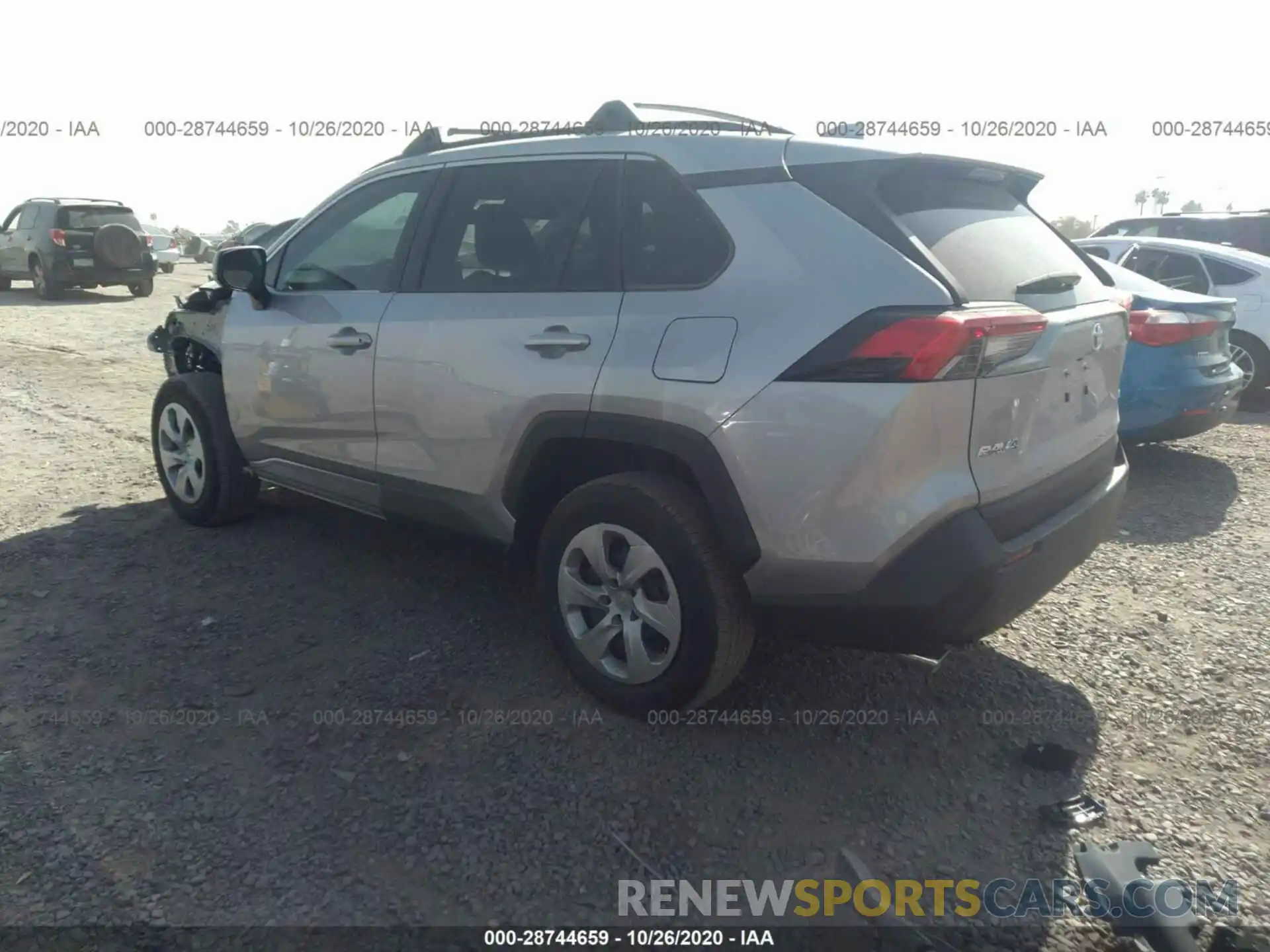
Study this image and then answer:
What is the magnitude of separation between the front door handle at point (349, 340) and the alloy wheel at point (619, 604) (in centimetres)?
128

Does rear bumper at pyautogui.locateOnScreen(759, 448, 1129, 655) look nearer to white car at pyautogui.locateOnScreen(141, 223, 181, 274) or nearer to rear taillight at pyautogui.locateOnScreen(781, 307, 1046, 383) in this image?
rear taillight at pyautogui.locateOnScreen(781, 307, 1046, 383)

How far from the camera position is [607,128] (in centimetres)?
328

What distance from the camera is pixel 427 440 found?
3.48 m

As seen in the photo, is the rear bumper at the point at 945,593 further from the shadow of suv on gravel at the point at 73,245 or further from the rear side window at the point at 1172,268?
the shadow of suv on gravel at the point at 73,245

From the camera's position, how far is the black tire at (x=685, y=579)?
9.06 feet

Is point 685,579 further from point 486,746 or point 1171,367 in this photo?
point 1171,367

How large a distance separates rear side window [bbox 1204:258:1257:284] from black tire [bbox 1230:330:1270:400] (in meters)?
0.46

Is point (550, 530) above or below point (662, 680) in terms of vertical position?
above

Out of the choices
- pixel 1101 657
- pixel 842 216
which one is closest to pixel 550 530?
pixel 842 216

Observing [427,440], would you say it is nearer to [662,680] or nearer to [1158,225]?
[662,680]

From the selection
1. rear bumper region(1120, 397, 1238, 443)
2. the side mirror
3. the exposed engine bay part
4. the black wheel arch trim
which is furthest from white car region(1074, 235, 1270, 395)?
the side mirror

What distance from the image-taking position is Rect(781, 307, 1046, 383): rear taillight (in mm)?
2393

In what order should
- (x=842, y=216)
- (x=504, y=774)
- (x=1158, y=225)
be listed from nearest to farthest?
1. (x=842, y=216)
2. (x=504, y=774)
3. (x=1158, y=225)

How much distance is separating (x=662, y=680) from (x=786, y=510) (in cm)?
72
